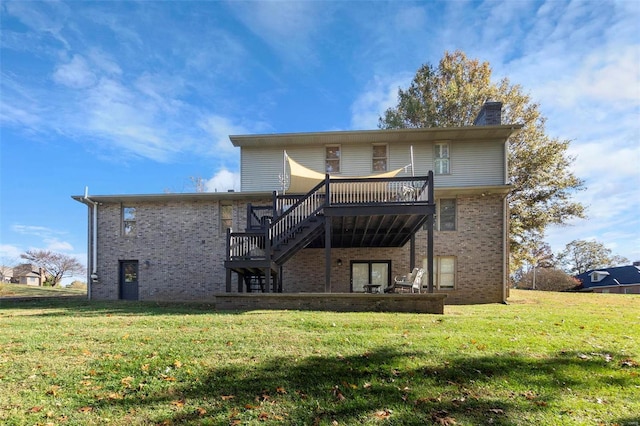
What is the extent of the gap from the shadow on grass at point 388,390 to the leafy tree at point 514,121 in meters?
17.6

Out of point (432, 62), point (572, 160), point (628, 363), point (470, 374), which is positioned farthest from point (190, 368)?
point (432, 62)

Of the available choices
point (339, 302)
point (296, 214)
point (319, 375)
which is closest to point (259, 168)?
point (296, 214)

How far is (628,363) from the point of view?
5137 mm

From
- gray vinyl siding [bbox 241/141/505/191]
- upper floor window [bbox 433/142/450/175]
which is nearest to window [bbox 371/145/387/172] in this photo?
gray vinyl siding [bbox 241/141/505/191]

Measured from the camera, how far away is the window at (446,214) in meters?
14.6

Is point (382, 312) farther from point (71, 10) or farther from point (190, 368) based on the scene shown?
point (71, 10)

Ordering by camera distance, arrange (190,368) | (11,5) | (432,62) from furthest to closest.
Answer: (432,62) < (11,5) < (190,368)

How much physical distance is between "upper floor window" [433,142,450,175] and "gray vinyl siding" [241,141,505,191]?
0.54 feet

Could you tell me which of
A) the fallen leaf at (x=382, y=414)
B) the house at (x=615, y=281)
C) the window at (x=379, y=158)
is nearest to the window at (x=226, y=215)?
the window at (x=379, y=158)

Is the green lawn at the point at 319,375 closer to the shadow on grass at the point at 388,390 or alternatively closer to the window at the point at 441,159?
the shadow on grass at the point at 388,390

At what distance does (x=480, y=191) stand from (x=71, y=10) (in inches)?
602

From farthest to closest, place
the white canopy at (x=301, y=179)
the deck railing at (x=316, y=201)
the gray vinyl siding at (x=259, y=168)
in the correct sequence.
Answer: the gray vinyl siding at (x=259, y=168) < the white canopy at (x=301, y=179) < the deck railing at (x=316, y=201)

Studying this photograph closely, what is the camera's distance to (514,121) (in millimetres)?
22781

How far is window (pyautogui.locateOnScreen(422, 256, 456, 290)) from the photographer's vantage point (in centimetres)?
1448
